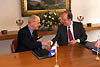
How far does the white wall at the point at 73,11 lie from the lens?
3662 mm

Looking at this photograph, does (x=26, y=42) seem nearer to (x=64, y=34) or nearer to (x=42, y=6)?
(x=64, y=34)

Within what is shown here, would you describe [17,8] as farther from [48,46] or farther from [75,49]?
[75,49]

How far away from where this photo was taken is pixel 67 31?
310 cm

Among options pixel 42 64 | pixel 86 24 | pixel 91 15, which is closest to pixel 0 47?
pixel 42 64

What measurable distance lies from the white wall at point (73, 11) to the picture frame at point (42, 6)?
15 cm

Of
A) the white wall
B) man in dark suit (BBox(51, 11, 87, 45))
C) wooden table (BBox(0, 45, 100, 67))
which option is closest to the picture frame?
the white wall

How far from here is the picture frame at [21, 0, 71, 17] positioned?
3.81m

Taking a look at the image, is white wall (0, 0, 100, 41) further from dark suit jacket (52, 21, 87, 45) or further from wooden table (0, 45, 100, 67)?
wooden table (0, 45, 100, 67)

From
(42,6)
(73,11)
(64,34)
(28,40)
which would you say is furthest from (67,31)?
(73,11)

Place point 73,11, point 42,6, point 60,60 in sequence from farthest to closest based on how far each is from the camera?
point 73,11 < point 42,6 < point 60,60

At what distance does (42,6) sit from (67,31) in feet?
4.11

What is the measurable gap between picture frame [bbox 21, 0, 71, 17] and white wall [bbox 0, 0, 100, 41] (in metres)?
0.15

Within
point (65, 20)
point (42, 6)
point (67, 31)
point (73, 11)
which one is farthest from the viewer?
point (73, 11)

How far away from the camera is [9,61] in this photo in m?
2.02
